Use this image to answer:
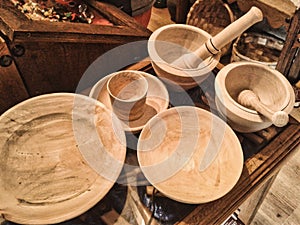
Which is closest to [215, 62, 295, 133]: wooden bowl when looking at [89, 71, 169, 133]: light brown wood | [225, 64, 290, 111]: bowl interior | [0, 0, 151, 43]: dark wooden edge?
[225, 64, 290, 111]: bowl interior

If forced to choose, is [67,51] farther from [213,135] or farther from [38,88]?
[213,135]

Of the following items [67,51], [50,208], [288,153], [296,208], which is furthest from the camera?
[296,208]

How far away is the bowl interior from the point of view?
89 cm

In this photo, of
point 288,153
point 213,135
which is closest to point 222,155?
point 213,135

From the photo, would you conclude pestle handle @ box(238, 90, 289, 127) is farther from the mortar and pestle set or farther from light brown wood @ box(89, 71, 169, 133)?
light brown wood @ box(89, 71, 169, 133)

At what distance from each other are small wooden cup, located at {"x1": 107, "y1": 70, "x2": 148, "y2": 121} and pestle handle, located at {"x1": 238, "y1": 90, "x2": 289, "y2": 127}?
0.30 meters

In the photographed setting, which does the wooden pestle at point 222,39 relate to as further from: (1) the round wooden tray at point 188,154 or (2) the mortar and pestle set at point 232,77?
(1) the round wooden tray at point 188,154

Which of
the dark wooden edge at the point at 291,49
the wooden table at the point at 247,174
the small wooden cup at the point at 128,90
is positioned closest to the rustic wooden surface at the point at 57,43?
the small wooden cup at the point at 128,90

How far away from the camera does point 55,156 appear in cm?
77

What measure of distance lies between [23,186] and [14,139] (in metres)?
0.13

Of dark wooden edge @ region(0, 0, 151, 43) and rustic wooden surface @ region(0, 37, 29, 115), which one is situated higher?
dark wooden edge @ region(0, 0, 151, 43)

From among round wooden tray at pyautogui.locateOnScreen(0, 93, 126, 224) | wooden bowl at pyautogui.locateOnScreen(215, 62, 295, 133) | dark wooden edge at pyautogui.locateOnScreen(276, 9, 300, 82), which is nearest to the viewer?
round wooden tray at pyautogui.locateOnScreen(0, 93, 126, 224)

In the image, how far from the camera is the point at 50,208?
0.67m

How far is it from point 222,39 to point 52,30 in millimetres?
575
